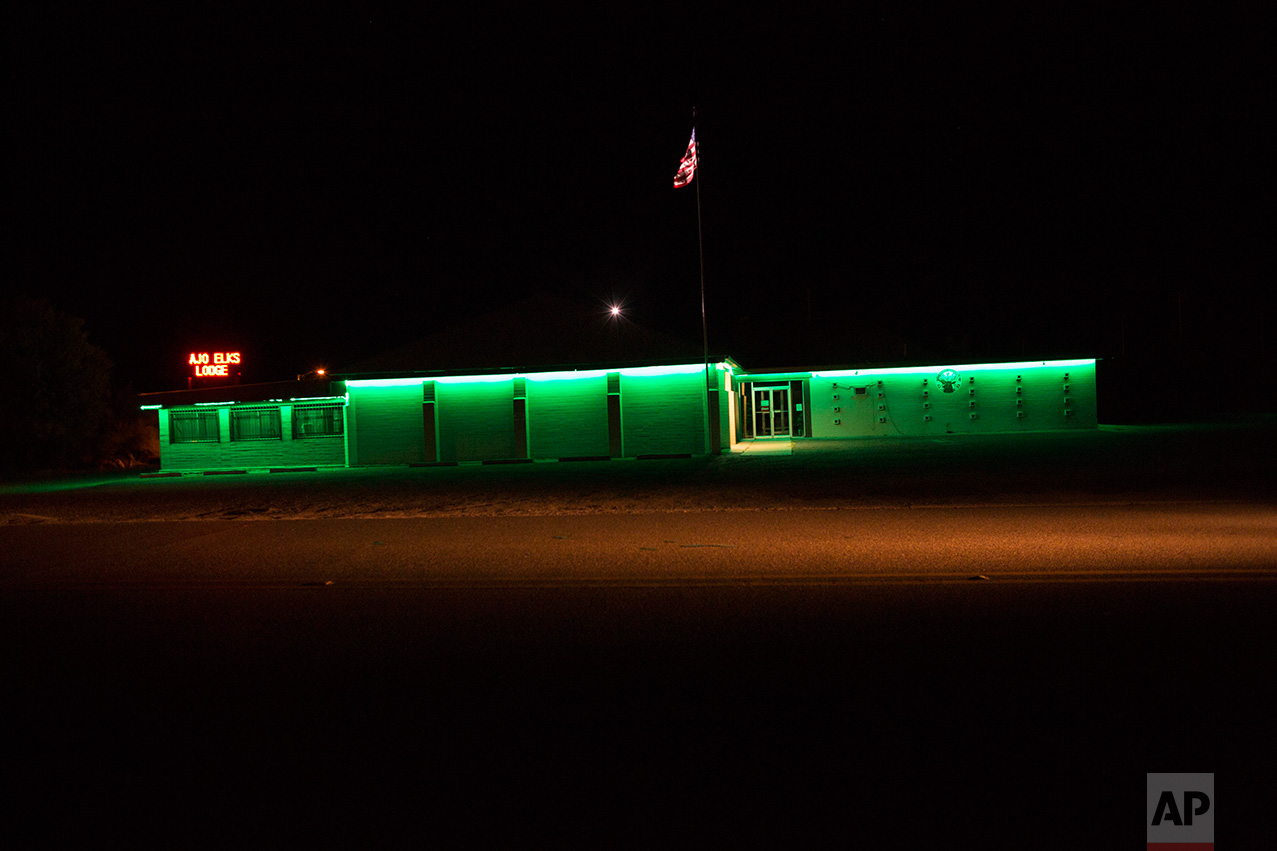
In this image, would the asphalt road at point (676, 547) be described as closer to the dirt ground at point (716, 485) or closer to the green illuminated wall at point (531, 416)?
the dirt ground at point (716, 485)

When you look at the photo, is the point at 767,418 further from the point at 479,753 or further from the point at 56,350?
the point at 479,753

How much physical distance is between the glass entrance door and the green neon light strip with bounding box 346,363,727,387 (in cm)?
828

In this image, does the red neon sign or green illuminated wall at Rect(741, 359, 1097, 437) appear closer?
green illuminated wall at Rect(741, 359, 1097, 437)

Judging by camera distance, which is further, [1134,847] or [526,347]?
[526,347]

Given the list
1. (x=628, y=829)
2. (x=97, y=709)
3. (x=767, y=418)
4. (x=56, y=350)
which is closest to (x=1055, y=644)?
(x=628, y=829)

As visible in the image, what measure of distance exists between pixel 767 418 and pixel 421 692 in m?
32.7

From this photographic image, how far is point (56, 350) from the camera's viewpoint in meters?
36.1

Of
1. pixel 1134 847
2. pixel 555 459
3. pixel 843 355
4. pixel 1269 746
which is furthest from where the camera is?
pixel 843 355

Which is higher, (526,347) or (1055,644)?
(526,347)

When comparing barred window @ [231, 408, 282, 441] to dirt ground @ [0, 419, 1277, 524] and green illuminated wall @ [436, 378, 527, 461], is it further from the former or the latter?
green illuminated wall @ [436, 378, 527, 461]

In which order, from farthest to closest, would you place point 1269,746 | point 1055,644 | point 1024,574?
point 1024,574
point 1055,644
point 1269,746

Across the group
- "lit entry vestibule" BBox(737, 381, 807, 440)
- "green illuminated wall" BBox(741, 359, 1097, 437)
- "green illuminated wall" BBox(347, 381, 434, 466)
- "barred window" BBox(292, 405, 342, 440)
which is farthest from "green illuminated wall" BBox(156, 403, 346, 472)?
"green illuminated wall" BBox(741, 359, 1097, 437)

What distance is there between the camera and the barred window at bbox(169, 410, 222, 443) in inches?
1119

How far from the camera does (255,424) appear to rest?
28.4 m
